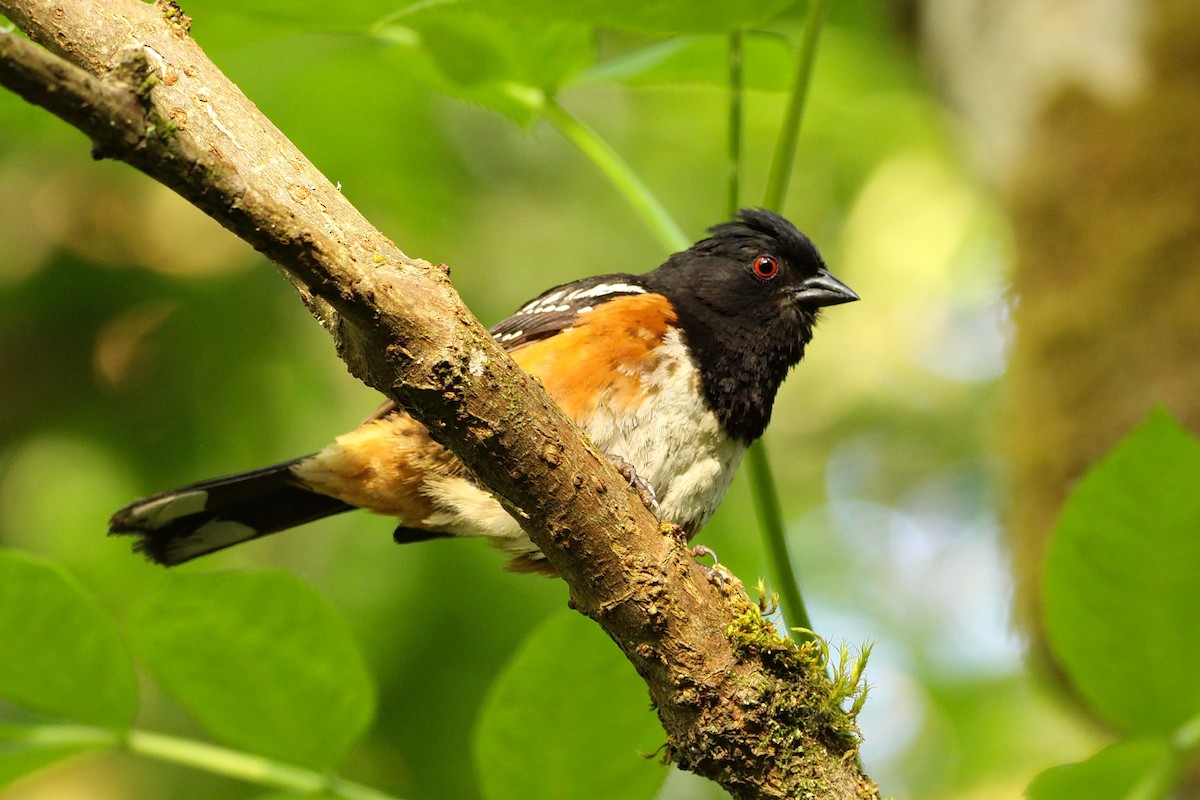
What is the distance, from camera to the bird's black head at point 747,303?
2879 millimetres

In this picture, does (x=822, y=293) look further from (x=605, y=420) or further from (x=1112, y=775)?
(x=1112, y=775)

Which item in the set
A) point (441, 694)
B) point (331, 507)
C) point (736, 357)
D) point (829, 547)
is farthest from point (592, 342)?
point (829, 547)

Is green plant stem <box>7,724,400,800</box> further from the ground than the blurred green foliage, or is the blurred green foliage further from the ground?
the blurred green foliage

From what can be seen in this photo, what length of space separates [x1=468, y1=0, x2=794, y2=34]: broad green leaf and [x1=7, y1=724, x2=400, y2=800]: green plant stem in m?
1.30

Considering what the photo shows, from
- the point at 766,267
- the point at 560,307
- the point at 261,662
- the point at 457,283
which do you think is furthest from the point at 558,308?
the point at 457,283

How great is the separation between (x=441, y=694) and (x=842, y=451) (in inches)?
179

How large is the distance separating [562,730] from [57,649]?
2.67 feet

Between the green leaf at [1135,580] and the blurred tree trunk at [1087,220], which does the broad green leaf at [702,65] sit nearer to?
the green leaf at [1135,580]

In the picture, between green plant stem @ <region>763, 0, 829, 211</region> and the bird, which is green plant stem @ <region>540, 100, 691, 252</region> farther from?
the bird

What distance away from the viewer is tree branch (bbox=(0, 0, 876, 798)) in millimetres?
1393

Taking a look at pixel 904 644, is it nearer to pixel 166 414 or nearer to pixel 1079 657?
pixel 166 414

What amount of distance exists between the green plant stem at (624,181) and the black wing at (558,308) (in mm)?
511

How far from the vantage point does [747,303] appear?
10.3 feet

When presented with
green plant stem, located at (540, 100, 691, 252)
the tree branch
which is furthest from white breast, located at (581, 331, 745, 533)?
the tree branch
